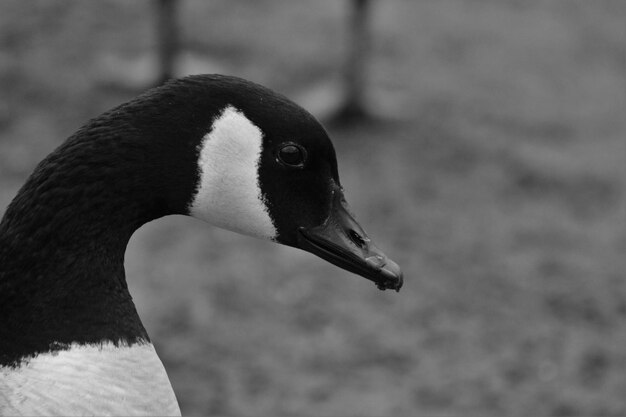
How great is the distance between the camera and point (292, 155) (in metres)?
2.53

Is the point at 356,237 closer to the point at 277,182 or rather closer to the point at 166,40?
the point at 277,182

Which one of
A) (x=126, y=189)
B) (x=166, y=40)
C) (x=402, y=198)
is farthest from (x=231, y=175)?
(x=166, y=40)

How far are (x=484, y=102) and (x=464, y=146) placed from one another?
2.14ft

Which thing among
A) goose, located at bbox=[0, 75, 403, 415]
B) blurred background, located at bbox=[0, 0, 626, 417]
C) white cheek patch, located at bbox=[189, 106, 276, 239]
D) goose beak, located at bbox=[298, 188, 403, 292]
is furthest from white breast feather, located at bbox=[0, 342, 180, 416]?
blurred background, located at bbox=[0, 0, 626, 417]

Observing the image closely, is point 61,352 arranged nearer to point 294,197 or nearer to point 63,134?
point 294,197

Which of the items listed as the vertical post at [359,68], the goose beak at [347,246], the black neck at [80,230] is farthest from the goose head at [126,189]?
the vertical post at [359,68]

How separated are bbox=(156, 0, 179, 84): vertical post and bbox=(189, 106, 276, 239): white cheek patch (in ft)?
15.8

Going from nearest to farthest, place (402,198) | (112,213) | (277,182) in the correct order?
(112,213)
(277,182)
(402,198)

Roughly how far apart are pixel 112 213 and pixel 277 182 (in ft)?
1.38

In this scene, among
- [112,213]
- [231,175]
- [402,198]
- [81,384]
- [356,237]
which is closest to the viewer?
[81,384]

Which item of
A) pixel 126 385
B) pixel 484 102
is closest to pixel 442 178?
pixel 484 102

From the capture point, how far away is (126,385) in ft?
7.57

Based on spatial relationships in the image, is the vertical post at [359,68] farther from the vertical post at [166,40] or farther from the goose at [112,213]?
the goose at [112,213]

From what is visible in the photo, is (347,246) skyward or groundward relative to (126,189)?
skyward
